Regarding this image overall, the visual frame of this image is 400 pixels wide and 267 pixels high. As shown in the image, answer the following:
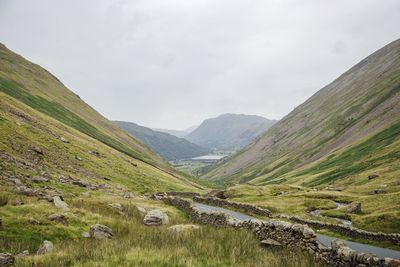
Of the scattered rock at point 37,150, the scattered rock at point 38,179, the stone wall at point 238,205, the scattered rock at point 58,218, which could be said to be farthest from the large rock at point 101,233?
the scattered rock at point 37,150

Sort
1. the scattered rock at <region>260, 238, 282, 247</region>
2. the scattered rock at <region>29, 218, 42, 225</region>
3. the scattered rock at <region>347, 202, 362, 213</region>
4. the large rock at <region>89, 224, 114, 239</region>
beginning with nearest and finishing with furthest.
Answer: the scattered rock at <region>260, 238, 282, 247</region> < the large rock at <region>89, 224, 114, 239</region> < the scattered rock at <region>29, 218, 42, 225</region> < the scattered rock at <region>347, 202, 362, 213</region>

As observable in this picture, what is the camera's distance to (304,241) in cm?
1900

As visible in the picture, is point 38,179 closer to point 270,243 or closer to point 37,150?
point 37,150

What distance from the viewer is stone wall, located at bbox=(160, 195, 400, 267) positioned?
14104mm

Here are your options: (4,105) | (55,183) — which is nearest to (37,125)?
(4,105)

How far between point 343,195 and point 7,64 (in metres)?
180

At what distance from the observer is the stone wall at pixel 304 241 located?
1410cm

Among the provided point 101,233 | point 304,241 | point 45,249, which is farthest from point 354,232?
point 45,249

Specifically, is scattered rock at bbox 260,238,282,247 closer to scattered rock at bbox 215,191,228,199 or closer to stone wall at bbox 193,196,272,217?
stone wall at bbox 193,196,272,217

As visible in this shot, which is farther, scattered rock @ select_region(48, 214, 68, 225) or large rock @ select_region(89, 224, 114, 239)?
Result: scattered rock @ select_region(48, 214, 68, 225)

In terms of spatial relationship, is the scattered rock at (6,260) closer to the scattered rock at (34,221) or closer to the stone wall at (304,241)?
the scattered rock at (34,221)

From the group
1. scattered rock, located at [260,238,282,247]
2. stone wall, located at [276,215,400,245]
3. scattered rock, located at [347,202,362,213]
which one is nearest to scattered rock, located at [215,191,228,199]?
scattered rock, located at [347,202,362,213]

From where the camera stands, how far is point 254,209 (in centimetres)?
6606

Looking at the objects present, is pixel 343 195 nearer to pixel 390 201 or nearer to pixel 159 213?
pixel 390 201
